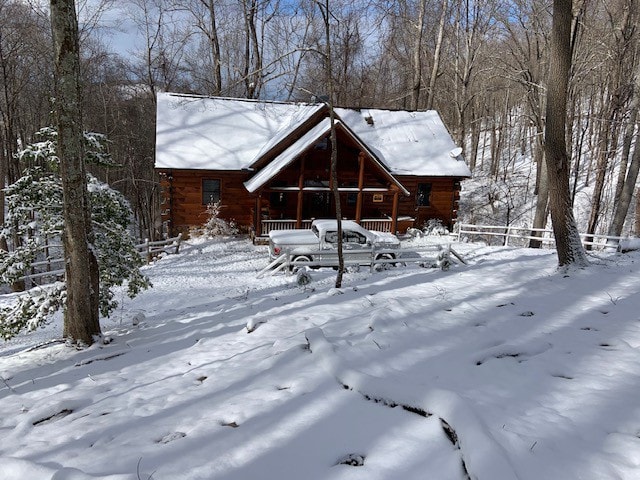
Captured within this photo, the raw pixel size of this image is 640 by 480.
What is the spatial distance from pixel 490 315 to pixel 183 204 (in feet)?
54.0

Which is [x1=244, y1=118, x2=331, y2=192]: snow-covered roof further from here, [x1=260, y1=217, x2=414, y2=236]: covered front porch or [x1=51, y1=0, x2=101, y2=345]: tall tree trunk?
[x1=51, y1=0, x2=101, y2=345]: tall tree trunk

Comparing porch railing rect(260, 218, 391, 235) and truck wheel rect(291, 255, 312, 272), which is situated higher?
porch railing rect(260, 218, 391, 235)

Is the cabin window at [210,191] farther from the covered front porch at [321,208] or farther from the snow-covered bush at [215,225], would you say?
the covered front porch at [321,208]

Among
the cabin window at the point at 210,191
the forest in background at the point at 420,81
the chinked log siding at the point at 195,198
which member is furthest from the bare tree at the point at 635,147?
the cabin window at the point at 210,191

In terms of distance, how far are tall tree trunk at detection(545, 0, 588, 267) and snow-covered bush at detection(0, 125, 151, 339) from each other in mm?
9926

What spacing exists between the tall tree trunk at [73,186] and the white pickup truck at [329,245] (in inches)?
261

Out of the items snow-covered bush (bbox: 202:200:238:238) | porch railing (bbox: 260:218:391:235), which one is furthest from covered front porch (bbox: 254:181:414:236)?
snow-covered bush (bbox: 202:200:238:238)

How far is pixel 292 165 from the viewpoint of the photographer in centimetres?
1972

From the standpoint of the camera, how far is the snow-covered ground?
9.98ft

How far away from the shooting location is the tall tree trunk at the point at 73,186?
251 inches

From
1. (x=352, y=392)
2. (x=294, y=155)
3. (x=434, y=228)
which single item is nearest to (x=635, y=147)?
(x=434, y=228)

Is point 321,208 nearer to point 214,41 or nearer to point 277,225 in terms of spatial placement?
point 277,225

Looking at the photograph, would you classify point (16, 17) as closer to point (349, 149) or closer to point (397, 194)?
point (349, 149)

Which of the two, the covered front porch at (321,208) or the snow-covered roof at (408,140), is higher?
the snow-covered roof at (408,140)
